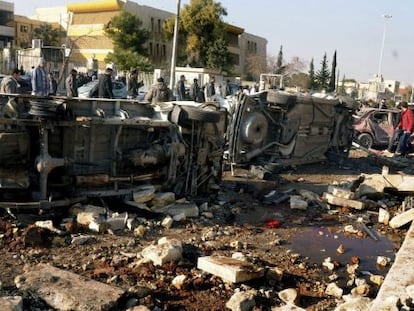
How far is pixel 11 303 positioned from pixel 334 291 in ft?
8.81

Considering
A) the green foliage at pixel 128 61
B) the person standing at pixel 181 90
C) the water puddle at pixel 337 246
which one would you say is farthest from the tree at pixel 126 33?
the water puddle at pixel 337 246

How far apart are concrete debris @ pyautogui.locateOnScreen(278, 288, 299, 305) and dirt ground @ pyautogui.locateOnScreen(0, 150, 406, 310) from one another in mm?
67

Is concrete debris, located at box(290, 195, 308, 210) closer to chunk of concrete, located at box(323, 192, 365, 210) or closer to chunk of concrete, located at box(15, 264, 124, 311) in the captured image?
chunk of concrete, located at box(323, 192, 365, 210)

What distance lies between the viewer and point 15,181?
19.2 feet

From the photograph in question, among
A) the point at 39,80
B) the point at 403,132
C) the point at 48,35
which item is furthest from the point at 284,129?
the point at 48,35

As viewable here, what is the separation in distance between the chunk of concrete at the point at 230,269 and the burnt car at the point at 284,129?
5488 mm

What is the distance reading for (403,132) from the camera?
14.3 metres

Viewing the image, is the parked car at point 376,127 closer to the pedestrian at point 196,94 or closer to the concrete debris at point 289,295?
the pedestrian at point 196,94

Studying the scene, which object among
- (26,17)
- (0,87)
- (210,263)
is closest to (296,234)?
(210,263)

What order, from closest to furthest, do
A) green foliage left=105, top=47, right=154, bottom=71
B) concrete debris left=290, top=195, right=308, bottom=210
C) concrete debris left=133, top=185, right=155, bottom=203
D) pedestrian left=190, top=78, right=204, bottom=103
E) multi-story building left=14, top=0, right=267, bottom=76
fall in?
concrete debris left=133, top=185, right=155, bottom=203, concrete debris left=290, top=195, right=308, bottom=210, pedestrian left=190, top=78, right=204, bottom=103, green foliage left=105, top=47, right=154, bottom=71, multi-story building left=14, top=0, right=267, bottom=76

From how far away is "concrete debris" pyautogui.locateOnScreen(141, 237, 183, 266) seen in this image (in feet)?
16.1

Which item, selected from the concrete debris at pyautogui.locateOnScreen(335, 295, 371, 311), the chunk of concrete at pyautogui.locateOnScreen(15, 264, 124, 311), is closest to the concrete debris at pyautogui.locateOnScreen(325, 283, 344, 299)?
the concrete debris at pyautogui.locateOnScreen(335, 295, 371, 311)

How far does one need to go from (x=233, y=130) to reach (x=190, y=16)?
33655 mm

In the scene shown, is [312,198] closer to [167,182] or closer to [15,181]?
[167,182]
